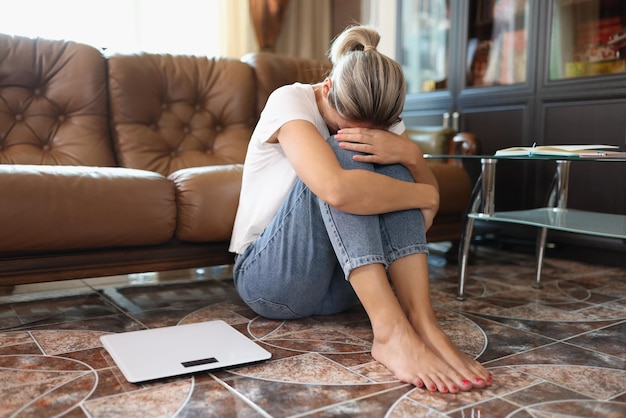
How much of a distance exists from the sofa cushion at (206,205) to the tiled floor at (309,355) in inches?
8.7

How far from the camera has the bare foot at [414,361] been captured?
3.48 feet

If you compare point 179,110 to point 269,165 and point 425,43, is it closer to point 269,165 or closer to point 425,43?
point 269,165

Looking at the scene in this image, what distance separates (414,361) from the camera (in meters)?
1.11


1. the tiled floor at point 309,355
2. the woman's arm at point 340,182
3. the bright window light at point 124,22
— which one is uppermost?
the bright window light at point 124,22

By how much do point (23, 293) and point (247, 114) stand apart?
100 cm

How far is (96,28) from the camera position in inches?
123

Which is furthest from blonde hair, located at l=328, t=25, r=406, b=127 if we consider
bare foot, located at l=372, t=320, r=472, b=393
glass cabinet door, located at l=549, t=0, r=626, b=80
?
glass cabinet door, located at l=549, t=0, r=626, b=80

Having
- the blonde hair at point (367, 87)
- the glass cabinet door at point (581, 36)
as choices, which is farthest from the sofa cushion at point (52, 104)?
the glass cabinet door at point (581, 36)

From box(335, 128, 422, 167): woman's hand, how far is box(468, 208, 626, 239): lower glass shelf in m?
0.54

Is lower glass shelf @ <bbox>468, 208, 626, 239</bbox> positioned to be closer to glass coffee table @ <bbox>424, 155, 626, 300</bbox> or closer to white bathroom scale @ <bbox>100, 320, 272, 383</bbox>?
glass coffee table @ <bbox>424, 155, 626, 300</bbox>

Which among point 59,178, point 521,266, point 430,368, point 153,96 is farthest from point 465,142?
point 59,178

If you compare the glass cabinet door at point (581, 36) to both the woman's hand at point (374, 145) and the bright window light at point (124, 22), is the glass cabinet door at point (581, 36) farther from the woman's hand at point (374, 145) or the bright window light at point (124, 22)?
the bright window light at point (124, 22)

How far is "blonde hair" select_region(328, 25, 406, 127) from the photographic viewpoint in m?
1.18

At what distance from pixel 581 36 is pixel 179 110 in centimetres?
174
